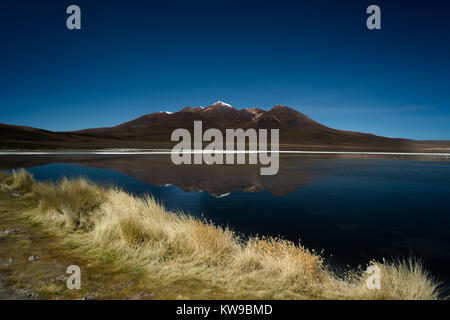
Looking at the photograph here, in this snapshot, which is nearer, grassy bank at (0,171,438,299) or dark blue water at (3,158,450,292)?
grassy bank at (0,171,438,299)

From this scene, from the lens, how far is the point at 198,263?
4.33 metres

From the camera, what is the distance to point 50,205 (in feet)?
23.2

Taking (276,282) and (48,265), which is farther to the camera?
(48,265)

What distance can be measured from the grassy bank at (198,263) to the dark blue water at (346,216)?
2.50 ft

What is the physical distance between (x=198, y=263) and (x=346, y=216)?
17.4 feet

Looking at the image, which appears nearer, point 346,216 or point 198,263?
point 198,263

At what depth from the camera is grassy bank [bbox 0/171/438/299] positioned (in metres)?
3.52

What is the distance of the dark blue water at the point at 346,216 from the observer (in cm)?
558

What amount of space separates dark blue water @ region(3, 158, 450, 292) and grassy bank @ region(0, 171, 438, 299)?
0.76 metres

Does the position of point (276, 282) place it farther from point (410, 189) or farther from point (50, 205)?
point (410, 189)

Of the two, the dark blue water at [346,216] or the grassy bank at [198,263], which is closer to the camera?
the grassy bank at [198,263]
